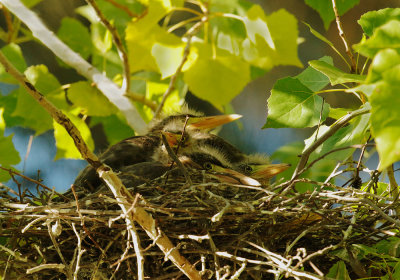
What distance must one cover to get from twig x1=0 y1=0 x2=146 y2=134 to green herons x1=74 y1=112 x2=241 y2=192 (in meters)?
0.10

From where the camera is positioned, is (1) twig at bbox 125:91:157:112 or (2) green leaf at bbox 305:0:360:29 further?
(1) twig at bbox 125:91:157:112

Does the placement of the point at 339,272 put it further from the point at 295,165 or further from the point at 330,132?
the point at 295,165

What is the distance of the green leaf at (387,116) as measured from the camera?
715mm

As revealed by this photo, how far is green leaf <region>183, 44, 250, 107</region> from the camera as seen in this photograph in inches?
69.4

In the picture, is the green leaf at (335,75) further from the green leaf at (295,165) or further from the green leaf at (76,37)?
the green leaf at (76,37)

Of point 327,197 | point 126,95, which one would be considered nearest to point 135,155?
point 126,95

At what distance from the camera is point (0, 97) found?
8.29ft

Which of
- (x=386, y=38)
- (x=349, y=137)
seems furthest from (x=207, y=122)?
(x=386, y=38)

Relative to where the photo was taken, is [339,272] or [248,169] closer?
→ [339,272]

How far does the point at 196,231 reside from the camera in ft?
3.85

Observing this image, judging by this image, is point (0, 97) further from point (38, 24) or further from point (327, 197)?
point (327, 197)

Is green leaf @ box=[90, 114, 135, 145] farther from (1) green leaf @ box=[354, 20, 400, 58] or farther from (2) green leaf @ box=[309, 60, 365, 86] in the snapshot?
(1) green leaf @ box=[354, 20, 400, 58]

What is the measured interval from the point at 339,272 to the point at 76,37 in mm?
1686

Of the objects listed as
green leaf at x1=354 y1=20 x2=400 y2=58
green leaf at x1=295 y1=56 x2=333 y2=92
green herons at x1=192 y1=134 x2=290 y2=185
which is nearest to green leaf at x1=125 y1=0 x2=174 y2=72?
green herons at x1=192 y1=134 x2=290 y2=185
